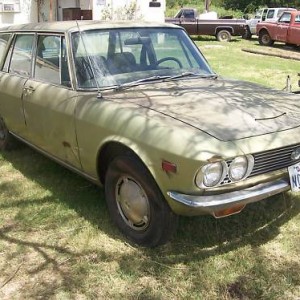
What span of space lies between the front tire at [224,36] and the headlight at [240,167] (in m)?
21.5

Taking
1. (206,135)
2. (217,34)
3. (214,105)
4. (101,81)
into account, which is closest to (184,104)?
(214,105)

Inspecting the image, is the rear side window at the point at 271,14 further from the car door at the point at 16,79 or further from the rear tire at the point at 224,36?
the car door at the point at 16,79

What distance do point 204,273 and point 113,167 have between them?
104 centimetres

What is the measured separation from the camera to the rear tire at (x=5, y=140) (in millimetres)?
5602

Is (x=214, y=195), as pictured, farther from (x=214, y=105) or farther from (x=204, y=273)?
(x=214, y=105)

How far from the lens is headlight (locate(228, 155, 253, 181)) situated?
2.97 meters

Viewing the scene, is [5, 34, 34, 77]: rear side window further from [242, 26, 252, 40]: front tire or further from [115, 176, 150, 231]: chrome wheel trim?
[242, 26, 252, 40]: front tire

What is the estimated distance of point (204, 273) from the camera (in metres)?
3.19

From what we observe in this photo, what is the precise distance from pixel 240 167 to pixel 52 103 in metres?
1.96

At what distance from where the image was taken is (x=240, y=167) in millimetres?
3010

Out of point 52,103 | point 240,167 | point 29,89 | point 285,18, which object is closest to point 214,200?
point 240,167

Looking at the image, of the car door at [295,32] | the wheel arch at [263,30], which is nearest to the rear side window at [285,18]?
the car door at [295,32]

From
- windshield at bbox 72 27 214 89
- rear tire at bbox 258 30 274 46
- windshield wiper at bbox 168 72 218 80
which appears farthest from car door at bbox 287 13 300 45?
windshield wiper at bbox 168 72 218 80

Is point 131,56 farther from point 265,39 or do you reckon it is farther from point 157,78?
point 265,39
